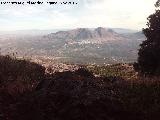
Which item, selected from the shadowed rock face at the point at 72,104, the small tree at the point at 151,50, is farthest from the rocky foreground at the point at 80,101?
the small tree at the point at 151,50

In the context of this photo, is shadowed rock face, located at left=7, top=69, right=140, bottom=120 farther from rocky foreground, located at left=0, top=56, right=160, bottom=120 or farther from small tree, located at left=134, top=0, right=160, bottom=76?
small tree, located at left=134, top=0, right=160, bottom=76

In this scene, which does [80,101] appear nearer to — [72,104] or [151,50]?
[72,104]

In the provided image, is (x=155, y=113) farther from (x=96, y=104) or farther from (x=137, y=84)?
(x=137, y=84)

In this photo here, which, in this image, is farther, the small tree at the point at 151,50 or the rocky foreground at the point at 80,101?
the small tree at the point at 151,50

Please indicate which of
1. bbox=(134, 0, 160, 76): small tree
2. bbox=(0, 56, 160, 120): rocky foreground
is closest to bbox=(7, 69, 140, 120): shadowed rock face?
bbox=(0, 56, 160, 120): rocky foreground

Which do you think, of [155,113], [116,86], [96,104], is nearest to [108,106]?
[96,104]

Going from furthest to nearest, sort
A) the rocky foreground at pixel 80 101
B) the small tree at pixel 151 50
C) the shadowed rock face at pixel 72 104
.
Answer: the small tree at pixel 151 50, the rocky foreground at pixel 80 101, the shadowed rock face at pixel 72 104

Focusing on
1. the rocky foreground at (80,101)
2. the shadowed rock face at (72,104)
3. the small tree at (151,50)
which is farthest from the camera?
the small tree at (151,50)

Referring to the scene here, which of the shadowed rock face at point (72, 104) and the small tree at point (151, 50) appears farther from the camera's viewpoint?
the small tree at point (151, 50)

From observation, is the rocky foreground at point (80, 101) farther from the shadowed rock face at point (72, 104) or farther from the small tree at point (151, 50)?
the small tree at point (151, 50)
